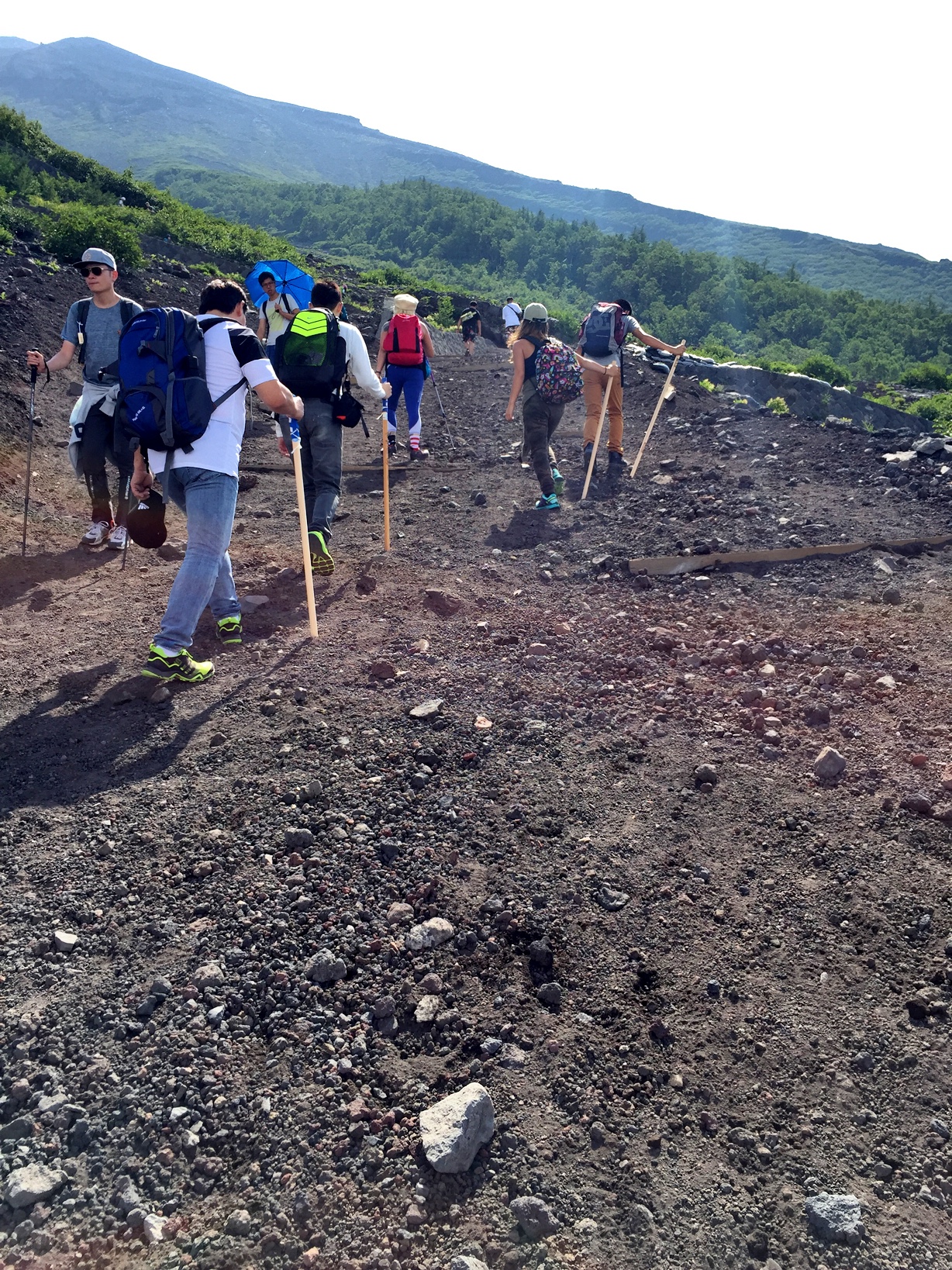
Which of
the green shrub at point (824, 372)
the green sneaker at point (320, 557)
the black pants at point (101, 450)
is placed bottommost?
the green sneaker at point (320, 557)

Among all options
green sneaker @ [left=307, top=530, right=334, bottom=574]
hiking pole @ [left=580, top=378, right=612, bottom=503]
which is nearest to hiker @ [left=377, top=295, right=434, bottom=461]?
hiking pole @ [left=580, top=378, right=612, bottom=503]

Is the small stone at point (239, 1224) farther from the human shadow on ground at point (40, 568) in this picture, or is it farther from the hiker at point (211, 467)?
the human shadow on ground at point (40, 568)

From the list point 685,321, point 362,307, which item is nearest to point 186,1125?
point 362,307

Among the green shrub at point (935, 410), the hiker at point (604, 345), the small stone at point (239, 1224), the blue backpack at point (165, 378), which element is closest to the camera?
the small stone at point (239, 1224)

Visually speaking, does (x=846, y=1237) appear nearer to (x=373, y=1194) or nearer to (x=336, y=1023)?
(x=373, y=1194)

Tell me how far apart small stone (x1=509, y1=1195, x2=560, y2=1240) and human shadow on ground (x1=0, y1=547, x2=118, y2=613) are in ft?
16.0

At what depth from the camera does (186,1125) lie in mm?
2516

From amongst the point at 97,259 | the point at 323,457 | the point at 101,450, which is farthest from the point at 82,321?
the point at 323,457

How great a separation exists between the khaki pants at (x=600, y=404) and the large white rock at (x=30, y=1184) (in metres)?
8.01

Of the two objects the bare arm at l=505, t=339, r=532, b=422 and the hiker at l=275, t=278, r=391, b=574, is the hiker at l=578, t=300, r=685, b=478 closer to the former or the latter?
the bare arm at l=505, t=339, r=532, b=422

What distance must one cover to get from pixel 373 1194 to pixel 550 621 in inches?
157

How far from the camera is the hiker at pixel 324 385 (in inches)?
239

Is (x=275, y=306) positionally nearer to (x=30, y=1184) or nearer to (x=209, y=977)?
(x=209, y=977)

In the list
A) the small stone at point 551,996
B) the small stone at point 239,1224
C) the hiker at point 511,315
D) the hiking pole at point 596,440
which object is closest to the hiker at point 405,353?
the hiking pole at point 596,440
